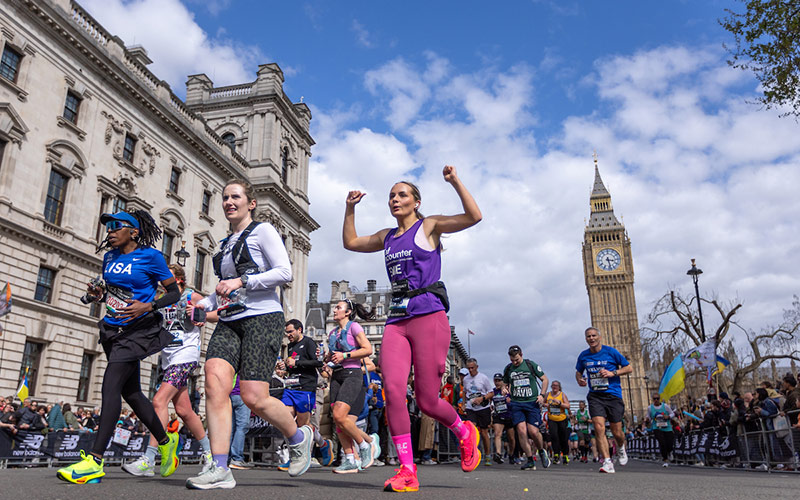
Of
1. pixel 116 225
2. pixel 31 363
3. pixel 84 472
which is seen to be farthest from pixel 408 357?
pixel 31 363

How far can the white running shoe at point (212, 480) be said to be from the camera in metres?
3.76

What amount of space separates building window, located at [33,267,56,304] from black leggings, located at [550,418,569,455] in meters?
18.6

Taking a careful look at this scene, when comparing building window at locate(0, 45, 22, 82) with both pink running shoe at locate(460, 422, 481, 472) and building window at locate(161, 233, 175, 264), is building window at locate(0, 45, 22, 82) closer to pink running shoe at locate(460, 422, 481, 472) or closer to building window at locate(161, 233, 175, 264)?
building window at locate(161, 233, 175, 264)

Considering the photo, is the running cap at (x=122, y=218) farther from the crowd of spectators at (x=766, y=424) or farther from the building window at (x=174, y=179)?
the building window at (x=174, y=179)

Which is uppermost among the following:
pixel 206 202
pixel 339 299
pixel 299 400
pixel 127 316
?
pixel 339 299

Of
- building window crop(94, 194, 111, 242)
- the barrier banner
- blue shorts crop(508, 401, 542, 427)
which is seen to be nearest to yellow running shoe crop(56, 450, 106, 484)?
the barrier banner

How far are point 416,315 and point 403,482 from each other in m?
1.11

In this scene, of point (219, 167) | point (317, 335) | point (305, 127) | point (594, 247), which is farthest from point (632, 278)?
point (219, 167)

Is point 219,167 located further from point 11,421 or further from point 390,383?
point 390,383

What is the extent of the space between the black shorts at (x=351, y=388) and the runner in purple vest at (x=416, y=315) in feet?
8.37

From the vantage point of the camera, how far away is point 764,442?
10.9m

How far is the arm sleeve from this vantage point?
4.07 metres

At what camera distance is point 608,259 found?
4966 inches

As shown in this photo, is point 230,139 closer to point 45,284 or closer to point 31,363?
point 45,284
